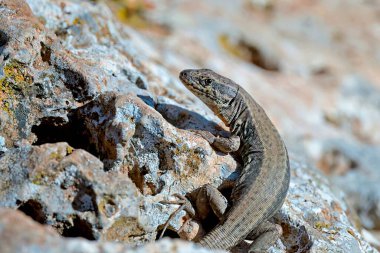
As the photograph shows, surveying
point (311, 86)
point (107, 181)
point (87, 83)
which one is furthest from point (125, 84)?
point (311, 86)

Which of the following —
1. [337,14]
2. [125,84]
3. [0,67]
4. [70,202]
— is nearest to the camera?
[70,202]

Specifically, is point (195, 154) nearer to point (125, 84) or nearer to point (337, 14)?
point (125, 84)

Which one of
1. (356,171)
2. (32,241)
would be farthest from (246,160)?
(356,171)

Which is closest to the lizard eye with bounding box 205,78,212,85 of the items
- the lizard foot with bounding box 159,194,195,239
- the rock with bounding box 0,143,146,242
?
the lizard foot with bounding box 159,194,195,239

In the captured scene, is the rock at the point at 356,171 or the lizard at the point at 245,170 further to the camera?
the rock at the point at 356,171

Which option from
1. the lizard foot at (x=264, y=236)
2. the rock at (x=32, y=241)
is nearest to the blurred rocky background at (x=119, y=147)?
the rock at (x=32, y=241)

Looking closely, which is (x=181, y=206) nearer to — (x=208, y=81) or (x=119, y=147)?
(x=119, y=147)

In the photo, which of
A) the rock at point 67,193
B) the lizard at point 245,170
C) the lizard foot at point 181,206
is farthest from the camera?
the lizard at point 245,170

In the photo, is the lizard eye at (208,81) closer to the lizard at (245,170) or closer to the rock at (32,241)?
the lizard at (245,170)
